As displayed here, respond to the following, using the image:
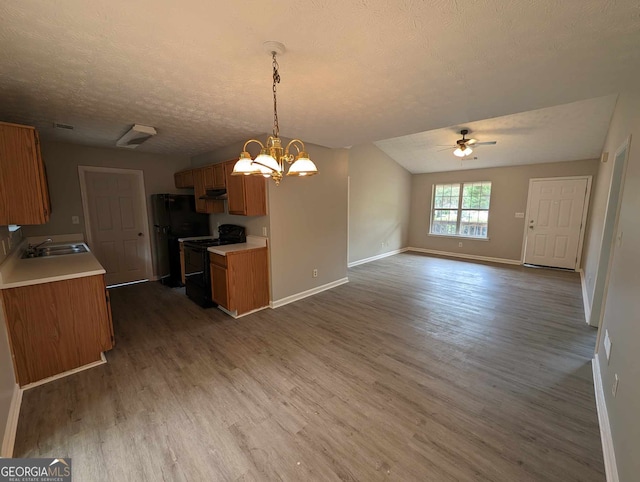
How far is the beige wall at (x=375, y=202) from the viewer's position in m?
6.23

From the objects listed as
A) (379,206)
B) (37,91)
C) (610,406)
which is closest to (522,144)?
(379,206)

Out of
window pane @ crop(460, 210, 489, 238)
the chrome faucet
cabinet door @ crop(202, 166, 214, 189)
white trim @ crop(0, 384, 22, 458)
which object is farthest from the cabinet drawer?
window pane @ crop(460, 210, 489, 238)

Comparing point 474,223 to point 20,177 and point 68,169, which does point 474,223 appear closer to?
point 20,177

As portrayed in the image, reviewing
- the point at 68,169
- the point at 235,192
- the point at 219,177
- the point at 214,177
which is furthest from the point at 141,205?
the point at 235,192

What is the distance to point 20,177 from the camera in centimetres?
204

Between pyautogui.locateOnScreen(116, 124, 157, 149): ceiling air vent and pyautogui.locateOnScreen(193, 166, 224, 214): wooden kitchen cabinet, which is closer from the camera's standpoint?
pyautogui.locateOnScreen(116, 124, 157, 149): ceiling air vent

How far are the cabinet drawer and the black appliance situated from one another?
99 millimetres

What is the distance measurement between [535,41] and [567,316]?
3574mm

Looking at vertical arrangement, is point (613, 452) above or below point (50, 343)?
below

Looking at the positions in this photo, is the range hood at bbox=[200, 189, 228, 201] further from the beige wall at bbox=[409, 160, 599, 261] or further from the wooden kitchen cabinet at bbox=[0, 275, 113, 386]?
the beige wall at bbox=[409, 160, 599, 261]

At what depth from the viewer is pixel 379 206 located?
6.91 m

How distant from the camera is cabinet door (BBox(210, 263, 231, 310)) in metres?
3.44

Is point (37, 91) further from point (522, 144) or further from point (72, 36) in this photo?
point (522, 144)

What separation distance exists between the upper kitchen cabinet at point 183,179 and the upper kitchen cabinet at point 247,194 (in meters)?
1.32
